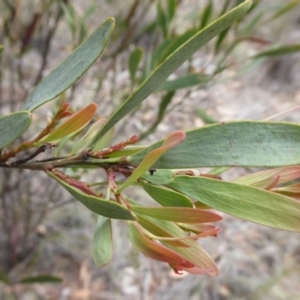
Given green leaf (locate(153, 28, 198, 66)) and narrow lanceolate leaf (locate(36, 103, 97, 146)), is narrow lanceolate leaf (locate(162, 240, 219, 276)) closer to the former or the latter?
narrow lanceolate leaf (locate(36, 103, 97, 146))

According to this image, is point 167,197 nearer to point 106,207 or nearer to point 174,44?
point 106,207

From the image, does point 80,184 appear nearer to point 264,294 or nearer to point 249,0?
point 249,0

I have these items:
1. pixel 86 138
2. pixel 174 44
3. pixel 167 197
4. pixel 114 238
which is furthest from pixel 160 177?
pixel 114 238

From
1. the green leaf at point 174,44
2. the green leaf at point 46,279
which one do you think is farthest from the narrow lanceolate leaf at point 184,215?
the green leaf at point 46,279

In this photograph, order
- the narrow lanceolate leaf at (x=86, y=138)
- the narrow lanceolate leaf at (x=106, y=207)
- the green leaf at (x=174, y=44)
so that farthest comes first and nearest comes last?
the green leaf at (x=174, y=44) < the narrow lanceolate leaf at (x=86, y=138) < the narrow lanceolate leaf at (x=106, y=207)

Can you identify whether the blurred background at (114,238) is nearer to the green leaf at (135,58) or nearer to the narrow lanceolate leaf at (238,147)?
the green leaf at (135,58)

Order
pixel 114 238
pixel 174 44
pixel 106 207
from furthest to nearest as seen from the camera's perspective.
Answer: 1. pixel 114 238
2. pixel 174 44
3. pixel 106 207
